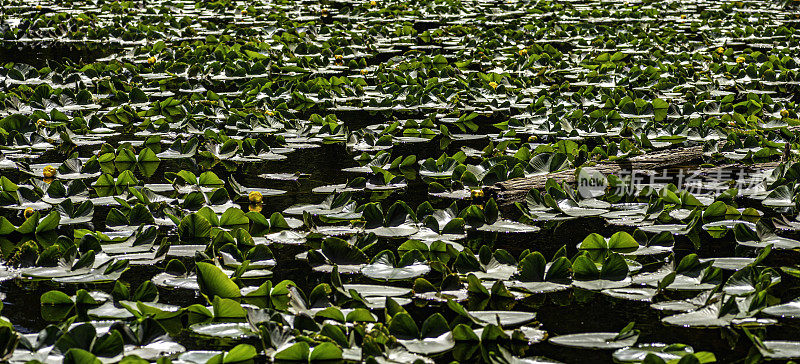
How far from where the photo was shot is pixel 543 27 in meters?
8.73

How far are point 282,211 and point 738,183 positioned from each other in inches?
79.3

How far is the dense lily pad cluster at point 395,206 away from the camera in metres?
2.54

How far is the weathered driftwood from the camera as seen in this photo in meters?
3.92

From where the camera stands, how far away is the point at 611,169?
4172 millimetres

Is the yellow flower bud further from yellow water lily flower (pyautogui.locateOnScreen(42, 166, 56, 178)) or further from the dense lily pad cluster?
yellow water lily flower (pyautogui.locateOnScreen(42, 166, 56, 178))

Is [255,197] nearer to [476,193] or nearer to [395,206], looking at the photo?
[395,206]

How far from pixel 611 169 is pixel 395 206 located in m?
1.22

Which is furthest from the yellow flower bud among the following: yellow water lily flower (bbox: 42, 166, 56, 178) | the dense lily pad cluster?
yellow water lily flower (bbox: 42, 166, 56, 178)

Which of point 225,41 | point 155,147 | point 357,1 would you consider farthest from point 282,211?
point 357,1

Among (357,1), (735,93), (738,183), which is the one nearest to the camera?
(738,183)

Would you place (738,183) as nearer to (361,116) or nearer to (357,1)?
(361,116)

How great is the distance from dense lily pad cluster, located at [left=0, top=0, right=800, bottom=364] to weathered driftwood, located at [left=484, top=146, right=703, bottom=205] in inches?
1.4

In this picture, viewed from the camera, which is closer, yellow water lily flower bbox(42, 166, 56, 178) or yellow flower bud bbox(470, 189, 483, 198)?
yellow flower bud bbox(470, 189, 483, 198)

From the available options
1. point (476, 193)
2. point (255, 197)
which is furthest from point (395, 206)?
point (255, 197)
